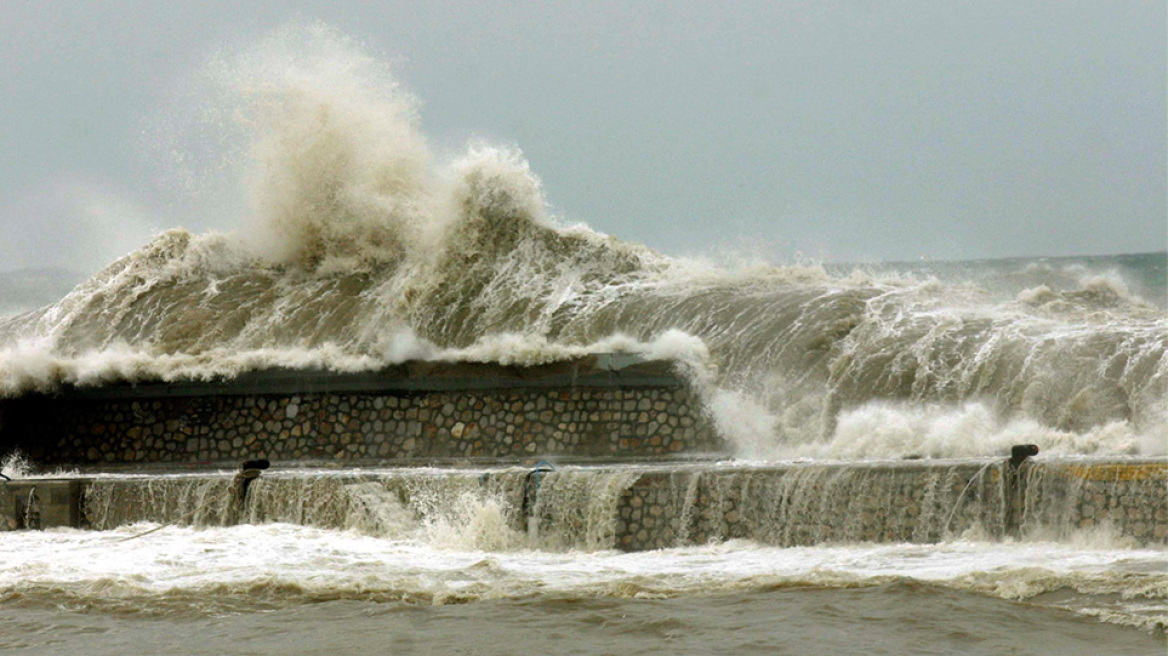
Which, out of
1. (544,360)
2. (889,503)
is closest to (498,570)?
(889,503)

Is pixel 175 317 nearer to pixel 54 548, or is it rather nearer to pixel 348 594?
pixel 54 548

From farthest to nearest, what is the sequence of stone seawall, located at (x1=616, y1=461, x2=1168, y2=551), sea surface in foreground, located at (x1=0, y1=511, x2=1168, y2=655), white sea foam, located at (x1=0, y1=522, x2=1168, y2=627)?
stone seawall, located at (x1=616, y1=461, x2=1168, y2=551) → white sea foam, located at (x1=0, y1=522, x2=1168, y2=627) → sea surface in foreground, located at (x1=0, y1=511, x2=1168, y2=655)

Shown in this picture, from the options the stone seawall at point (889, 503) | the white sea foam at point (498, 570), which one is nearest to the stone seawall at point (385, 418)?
the stone seawall at point (889, 503)

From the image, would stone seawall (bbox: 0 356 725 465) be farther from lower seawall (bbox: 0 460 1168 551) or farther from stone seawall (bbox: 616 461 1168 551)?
stone seawall (bbox: 616 461 1168 551)

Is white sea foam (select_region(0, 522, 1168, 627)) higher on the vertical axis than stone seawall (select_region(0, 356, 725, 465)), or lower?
lower

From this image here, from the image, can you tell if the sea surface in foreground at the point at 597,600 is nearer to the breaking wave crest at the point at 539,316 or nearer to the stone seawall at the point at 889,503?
the stone seawall at the point at 889,503

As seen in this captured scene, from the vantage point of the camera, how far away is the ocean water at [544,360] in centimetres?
775

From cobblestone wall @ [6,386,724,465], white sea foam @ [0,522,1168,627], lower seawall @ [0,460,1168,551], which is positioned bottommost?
white sea foam @ [0,522,1168,627]

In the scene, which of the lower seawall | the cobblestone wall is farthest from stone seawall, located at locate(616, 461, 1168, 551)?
the cobblestone wall

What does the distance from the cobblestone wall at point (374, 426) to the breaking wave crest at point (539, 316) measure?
0.43 metres

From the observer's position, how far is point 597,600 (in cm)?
851

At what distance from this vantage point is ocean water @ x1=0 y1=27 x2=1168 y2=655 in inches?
305

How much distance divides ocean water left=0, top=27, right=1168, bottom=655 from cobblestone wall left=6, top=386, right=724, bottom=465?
1.45ft

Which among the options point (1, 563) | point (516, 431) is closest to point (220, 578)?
point (1, 563)
